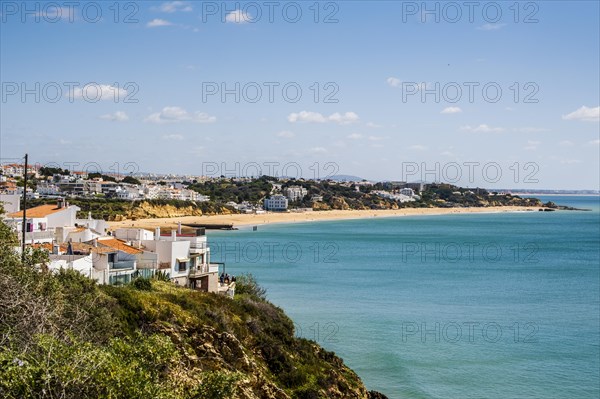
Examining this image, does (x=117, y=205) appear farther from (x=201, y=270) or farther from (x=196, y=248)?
(x=201, y=270)

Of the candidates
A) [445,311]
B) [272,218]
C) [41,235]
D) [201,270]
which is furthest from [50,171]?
[201,270]

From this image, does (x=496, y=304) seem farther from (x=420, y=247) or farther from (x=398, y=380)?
(x=420, y=247)

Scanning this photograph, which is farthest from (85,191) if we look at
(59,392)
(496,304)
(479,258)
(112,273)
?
(59,392)

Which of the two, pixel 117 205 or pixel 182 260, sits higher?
pixel 117 205

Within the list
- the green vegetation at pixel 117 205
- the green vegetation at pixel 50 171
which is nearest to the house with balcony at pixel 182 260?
the green vegetation at pixel 117 205

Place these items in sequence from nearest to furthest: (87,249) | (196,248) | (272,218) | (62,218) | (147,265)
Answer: (87,249) → (147,265) → (196,248) → (62,218) → (272,218)
